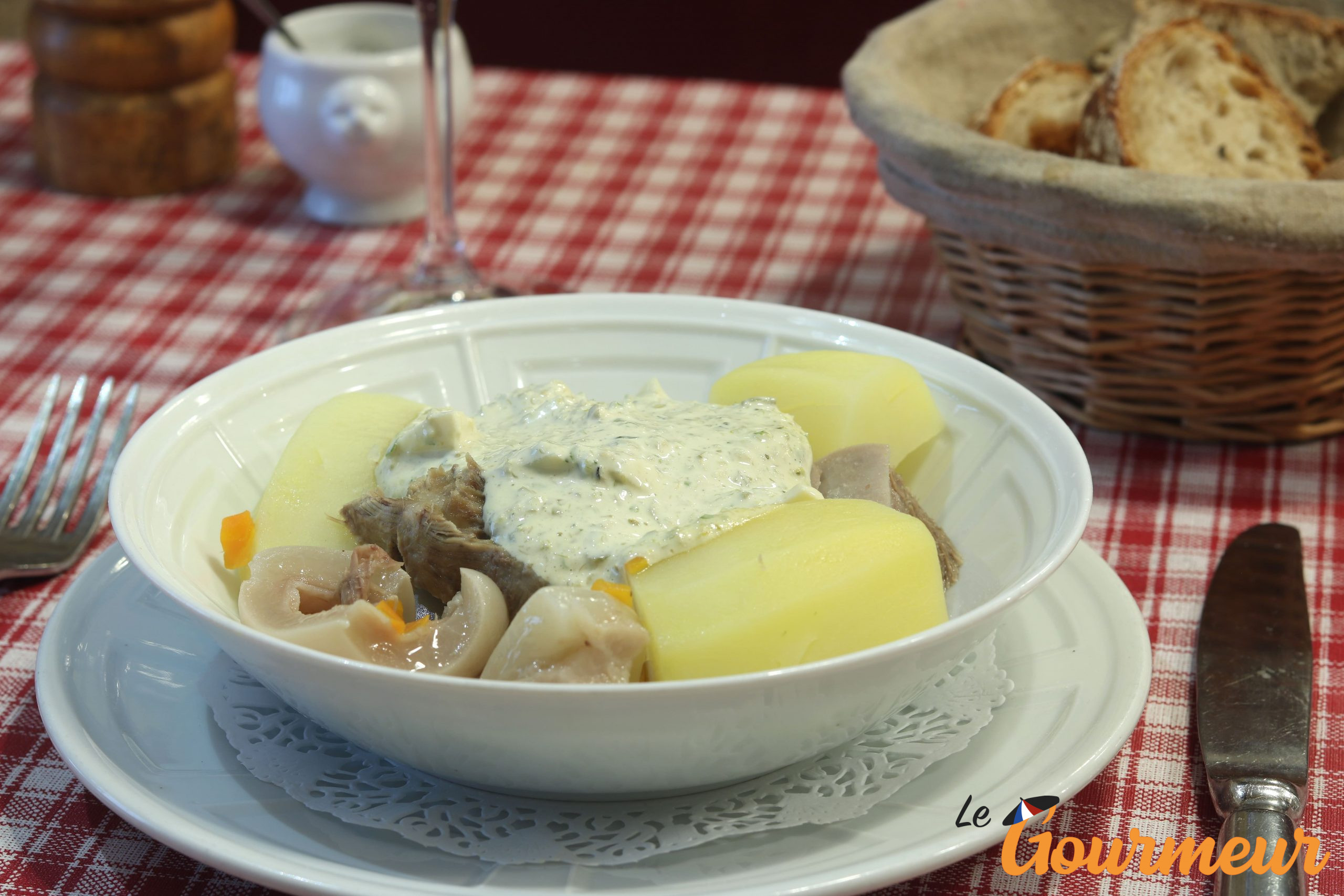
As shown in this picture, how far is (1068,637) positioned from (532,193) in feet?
5.77

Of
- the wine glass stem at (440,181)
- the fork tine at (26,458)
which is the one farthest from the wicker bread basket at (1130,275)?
the fork tine at (26,458)

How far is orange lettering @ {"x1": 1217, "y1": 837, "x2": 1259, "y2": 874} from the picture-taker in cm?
111

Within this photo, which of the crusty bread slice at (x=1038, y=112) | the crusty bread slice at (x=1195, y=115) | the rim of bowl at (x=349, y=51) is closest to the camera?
the crusty bread slice at (x=1195, y=115)

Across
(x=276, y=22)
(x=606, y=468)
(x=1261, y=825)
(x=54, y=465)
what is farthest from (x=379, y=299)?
(x=1261, y=825)

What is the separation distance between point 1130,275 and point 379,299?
1.23 m

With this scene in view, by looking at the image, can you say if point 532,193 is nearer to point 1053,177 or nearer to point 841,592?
point 1053,177

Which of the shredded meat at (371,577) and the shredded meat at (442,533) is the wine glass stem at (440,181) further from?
the shredded meat at (371,577)

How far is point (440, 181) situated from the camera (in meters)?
2.31

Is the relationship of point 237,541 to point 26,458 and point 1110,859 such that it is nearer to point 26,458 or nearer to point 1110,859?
point 26,458

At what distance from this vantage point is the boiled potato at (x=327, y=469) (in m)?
1.39

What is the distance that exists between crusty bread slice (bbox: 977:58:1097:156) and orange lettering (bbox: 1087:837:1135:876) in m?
1.22

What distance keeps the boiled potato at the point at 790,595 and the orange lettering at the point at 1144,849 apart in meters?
0.27

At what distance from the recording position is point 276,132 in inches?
100.0

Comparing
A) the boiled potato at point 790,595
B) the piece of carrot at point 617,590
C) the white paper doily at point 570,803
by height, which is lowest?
the white paper doily at point 570,803
